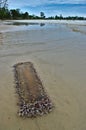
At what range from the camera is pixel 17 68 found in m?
9.34

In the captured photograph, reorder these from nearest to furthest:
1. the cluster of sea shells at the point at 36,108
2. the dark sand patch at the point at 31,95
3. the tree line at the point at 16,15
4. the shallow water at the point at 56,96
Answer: the shallow water at the point at 56,96
the cluster of sea shells at the point at 36,108
the dark sand patch at the point at 31,95
the tree line at the point at 16,15

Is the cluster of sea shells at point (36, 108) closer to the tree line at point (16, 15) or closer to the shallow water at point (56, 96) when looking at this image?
the shallow water at point (56, 96)

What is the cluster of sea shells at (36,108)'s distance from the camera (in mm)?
5266

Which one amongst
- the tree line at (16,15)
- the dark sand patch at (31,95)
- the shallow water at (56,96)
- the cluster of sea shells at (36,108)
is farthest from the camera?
the tree line at (16,15)

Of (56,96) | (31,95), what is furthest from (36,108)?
(56,96)

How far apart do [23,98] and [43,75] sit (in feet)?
8.02

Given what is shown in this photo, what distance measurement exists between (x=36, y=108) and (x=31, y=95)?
82 centimetres

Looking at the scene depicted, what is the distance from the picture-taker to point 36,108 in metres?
5.48

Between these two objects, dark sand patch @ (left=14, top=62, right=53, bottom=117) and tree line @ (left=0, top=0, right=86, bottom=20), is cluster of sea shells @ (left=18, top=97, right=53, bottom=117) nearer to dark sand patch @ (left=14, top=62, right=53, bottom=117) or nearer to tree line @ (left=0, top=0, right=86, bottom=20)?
dark sand patch @ (left=14, top=62, right=53, bottom=117)

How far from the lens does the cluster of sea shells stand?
17.3 feet

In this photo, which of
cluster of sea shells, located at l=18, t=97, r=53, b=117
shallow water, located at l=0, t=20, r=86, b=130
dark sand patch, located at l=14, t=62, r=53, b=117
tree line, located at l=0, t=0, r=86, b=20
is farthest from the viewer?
tree line, located at l=0, t=0, r=86, b=20

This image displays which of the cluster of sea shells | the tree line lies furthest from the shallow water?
the tree line

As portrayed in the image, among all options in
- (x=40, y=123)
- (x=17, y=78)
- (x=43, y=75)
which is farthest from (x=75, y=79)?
(x=40, y=123)

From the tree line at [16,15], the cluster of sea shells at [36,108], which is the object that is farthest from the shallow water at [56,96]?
the tree line at [16,15]
